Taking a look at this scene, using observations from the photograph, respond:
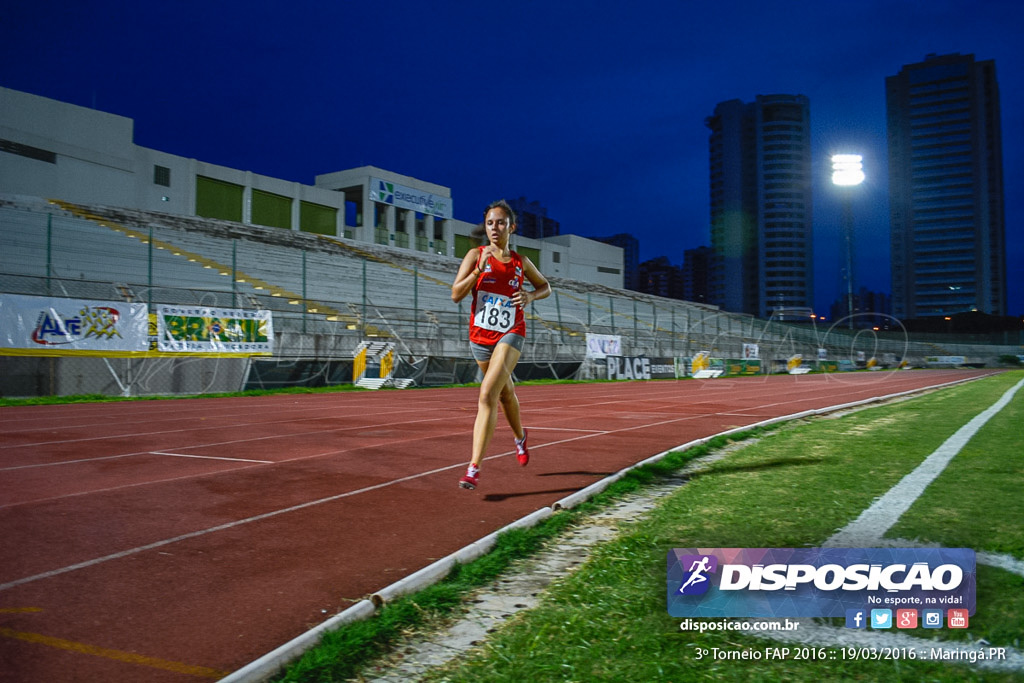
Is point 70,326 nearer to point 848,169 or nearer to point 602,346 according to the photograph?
point 602,346

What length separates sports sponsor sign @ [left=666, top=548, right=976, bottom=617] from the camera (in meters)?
2.42

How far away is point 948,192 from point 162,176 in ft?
535

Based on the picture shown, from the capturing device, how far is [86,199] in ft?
103

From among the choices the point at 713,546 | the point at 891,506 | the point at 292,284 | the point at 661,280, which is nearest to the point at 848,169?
the point at 292,284

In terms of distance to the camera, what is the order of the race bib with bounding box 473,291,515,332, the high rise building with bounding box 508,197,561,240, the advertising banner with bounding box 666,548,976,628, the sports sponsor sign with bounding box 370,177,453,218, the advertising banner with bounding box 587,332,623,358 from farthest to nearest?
the high rise building with bounding box 508,197,561,240
the sports sponsor sign with bounding box 370,177,453,218
the advertising banner with bounding box 587,332,623,358
the race bib with bounding box 473,291,515,332
the advertising banner with bounding box 666,548,976,628

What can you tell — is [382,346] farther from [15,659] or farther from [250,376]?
[15,659]

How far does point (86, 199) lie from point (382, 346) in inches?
749

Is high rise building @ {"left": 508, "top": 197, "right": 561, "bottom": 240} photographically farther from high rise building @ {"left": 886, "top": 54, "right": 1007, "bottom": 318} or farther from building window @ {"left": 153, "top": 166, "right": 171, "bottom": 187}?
building window @ {"left": 153, "top": 166, "right": 171, "bottom": 187}

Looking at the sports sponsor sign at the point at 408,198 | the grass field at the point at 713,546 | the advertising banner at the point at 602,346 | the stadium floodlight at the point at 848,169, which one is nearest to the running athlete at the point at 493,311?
the grass field at the point at 713,546

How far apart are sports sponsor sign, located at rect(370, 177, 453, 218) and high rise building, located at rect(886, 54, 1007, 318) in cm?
13183

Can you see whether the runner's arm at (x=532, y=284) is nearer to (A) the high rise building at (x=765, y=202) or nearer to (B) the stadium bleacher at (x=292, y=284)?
(B) the stadium bleacher at (x=292, y=284)

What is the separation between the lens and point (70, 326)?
16.2m

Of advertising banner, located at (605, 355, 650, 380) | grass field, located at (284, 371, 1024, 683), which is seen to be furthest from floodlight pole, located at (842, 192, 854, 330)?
grass field, located at (284, 371, 1024, 683)

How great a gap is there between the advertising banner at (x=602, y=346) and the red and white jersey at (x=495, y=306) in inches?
1014
